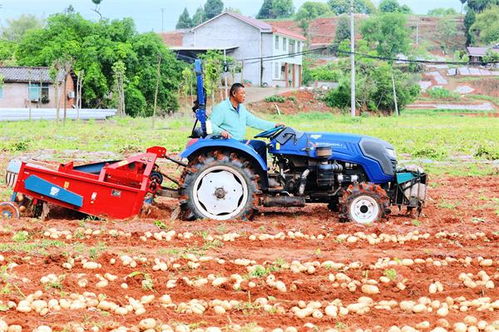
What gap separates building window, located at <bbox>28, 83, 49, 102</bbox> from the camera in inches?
1828

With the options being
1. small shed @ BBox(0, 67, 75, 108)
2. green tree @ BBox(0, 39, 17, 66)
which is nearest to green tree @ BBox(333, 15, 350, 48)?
green tree @ BBox(0, 39, 17, 66)

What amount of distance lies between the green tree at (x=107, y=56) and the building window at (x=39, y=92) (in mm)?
1496

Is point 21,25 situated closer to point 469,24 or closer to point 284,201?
point 469,24

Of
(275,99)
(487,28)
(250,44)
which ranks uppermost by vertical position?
(487,28)

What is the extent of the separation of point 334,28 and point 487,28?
67.8 feet

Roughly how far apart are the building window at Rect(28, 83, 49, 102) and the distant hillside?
5910cm

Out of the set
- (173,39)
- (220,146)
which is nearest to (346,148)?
(220,146)

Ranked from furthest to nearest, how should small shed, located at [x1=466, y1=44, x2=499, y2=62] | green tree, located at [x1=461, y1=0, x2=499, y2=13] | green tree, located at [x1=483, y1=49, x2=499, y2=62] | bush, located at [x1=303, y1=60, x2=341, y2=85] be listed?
green tree, located at [x1=461, y1=0, x2=499, y2=13] < small shed, located at [x1=466, y1=44, x2=499, y2=62] < green tree, located at [x1=483, y1=49, x2=499, y2=62] < bush, located at [x1=303, y1=60, x2=341, y2=85]

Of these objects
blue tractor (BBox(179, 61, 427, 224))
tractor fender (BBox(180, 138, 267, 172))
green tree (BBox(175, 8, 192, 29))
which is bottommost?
blue tractor (BBox(179, 61, 427, 224))

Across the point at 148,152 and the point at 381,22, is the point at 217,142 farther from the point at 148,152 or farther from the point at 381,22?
the point at 381,22

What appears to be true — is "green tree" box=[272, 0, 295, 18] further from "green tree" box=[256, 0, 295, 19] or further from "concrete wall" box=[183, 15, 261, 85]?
"concrete wall" box=[183, 15, 261, 85]

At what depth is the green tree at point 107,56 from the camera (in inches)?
1797

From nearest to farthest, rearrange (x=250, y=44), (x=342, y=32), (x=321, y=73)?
(x=250, y=44)
(x=321, y=73)
(x=342, y=32)

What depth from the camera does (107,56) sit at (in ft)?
147
